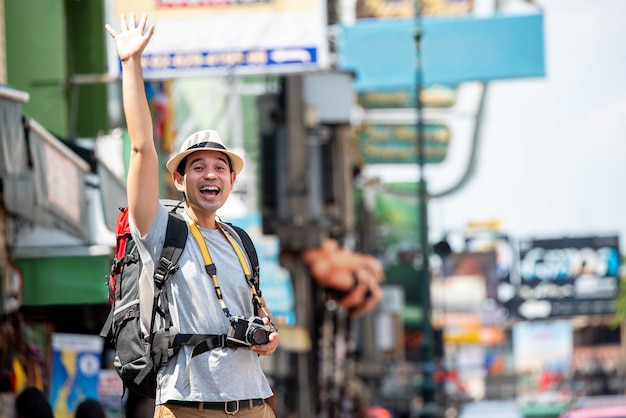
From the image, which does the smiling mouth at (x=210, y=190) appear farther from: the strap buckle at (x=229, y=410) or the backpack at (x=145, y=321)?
the strap buckle at (x=229, y=410)

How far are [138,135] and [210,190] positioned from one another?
0.46 metres

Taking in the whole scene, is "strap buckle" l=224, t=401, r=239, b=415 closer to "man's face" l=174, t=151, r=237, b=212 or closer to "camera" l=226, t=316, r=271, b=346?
"camera" l=226, t=316, r=271, b=346

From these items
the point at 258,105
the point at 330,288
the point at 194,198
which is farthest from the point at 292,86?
the point at 194,198

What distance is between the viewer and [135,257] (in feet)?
19.0

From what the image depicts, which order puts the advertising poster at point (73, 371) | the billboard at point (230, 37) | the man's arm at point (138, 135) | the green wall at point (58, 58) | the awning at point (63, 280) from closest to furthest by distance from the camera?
the man's arm at point (138, 135) → the advertising poster at point (73, 371) → the awning at point (63, 280) → the billboard at point (230, 37) → the green wall at point (58, 58)

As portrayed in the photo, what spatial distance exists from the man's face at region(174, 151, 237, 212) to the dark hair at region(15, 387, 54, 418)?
3342 mm

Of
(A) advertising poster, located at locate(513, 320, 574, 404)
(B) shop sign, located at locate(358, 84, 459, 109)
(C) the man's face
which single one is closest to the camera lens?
(C) the man's face

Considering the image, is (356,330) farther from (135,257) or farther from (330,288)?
(135,257)

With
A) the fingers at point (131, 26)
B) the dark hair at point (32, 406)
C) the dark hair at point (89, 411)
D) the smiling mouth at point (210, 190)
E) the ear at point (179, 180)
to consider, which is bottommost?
the dark hair at point (89, 411)

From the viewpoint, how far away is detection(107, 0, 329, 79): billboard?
674 inches

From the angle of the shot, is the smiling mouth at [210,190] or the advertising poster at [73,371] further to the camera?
the advertising poster at [73,371]

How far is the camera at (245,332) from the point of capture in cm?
564

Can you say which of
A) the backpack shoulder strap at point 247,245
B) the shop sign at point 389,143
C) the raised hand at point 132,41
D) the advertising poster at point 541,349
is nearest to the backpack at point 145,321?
the backpack shoulder strap at point 247,245

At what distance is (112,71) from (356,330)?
35.3m
